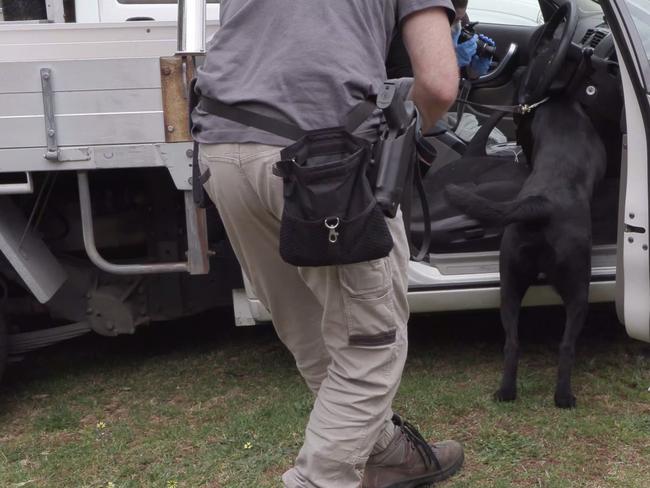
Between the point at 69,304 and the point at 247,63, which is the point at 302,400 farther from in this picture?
the point at 247,63

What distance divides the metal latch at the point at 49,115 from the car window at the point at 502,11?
266 cm

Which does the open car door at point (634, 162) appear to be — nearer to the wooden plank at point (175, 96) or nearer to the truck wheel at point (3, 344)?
the wooden plank at point (175, 96)

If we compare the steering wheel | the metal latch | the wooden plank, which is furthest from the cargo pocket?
the steering wheel

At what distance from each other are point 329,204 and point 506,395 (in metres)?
1.60

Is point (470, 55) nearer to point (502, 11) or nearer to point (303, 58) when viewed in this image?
point (502, 11)

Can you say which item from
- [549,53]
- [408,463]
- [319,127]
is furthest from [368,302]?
[549,53]

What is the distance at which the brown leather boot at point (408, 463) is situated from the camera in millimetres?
2648

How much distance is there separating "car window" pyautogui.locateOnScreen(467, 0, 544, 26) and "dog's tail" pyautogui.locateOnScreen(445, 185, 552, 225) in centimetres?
186

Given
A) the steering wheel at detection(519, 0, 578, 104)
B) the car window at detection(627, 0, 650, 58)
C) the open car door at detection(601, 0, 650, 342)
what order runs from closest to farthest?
1. the open car door at detection(601, 0, 650, 342)
2. the car window at detection(627, 0, 650, 58)
3. the steering wheel at detection(519, 0, 578, 104)

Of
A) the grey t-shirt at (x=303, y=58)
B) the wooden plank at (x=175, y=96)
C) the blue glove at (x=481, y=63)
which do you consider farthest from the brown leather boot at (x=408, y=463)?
the blue glove at (x=481, y=63)

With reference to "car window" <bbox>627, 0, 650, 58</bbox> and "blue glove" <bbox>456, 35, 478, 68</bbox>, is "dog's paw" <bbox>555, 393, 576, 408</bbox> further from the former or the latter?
"blue glove" <bbox>456, 35, 478, 68</bbox>

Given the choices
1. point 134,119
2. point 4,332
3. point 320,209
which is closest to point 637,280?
point 320,209

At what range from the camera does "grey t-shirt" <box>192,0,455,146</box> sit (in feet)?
6.69

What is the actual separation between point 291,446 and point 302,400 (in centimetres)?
38
